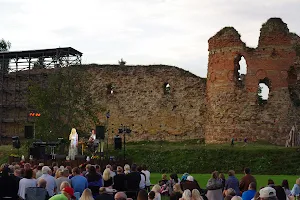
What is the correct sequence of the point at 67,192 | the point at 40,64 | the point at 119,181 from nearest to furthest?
the point at 67,192
the point at 119,181
the point at 40,64

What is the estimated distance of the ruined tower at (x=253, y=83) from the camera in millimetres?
33688

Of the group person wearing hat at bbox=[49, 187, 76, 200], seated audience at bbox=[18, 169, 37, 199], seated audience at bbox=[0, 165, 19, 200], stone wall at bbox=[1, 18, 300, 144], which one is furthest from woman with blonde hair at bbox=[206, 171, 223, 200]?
stone wall at bbox=[1, 18, 300, 144]

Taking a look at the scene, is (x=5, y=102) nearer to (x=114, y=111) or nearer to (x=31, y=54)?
(x=31, y=54)

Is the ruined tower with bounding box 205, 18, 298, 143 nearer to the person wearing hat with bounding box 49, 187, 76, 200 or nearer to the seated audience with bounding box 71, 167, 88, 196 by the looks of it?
the seated audience with bounding box 71, 167, 88, 196

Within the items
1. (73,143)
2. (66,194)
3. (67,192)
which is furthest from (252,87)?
(66,194)

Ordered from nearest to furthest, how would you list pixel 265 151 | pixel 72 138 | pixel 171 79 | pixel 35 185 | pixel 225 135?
pixel 35 185 < pixel 265 151 < pixel 72 138 < pixel 225 135 < pixel 171 79

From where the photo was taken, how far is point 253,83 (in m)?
34.3

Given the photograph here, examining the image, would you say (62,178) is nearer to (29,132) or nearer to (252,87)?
(29,132)

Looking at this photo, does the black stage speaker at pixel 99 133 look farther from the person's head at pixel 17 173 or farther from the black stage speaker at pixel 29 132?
the person's head at pixel 17 173

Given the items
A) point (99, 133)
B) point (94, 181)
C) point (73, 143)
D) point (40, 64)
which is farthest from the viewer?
point (40, 64)

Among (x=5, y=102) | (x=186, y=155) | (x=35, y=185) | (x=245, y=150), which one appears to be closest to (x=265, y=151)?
(x=245, y=150)

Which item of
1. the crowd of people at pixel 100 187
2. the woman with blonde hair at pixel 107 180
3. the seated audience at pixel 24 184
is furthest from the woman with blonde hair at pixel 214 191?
the seated audience at pixel 24 184

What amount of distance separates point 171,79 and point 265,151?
1320cm

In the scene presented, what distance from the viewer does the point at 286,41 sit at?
111ft
